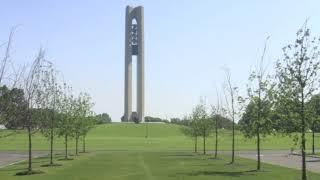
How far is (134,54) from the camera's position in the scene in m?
170

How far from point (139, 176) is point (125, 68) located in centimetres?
13925

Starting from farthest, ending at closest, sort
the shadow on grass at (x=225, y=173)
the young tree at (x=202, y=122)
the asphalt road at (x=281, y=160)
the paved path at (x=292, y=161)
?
the young tree at (x=202, y=122) → the asphalt road at (x=281, y=160) → the paved path at (x=292, y=161) → the shadow on grass at (x=225, y=173)

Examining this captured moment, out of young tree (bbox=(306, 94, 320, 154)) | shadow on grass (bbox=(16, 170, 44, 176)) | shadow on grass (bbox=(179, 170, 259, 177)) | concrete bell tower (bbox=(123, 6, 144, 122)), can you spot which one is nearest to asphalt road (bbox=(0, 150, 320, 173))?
shadow on grass (bbox=(179, 170, 259, 177))

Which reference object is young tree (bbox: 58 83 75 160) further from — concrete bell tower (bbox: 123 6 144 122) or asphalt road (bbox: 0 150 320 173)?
concrete bell tower (bbox: 123 6 144 122)

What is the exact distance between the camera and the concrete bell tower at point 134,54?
16725 centimetres

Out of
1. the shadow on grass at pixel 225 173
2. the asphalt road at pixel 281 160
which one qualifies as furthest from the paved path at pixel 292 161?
the shadow on grass at pixel 225 173

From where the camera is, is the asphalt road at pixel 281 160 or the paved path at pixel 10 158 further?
the paved path at pixel 10 158

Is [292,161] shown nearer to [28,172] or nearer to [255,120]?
[255,120]

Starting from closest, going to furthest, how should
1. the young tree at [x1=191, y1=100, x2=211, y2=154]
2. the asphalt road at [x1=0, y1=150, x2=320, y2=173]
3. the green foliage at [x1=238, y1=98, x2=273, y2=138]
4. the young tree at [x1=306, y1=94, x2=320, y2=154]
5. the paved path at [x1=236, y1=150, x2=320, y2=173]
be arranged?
the young tree at [x1=306, y1=94, x2=320, y2=154]
the green foliage at [x1=238, y1=98, x2=273, y2=138]
the paved path at [x1=236, y1=150, x2=320, y2=173]
the asphalt road at [x1=0, y1=150, x2=320, y2=173]
the young tree at [x1=191, y1=100, x2=211, y2=154]

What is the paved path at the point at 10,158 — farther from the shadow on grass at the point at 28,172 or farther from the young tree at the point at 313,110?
the young tree at the point at 313,110

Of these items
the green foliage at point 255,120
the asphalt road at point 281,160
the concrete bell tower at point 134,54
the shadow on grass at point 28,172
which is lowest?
the shadow on grass at point 28,172

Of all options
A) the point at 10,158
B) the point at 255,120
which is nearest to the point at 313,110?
the point at 255,120

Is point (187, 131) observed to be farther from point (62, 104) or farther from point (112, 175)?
point (112, 175)

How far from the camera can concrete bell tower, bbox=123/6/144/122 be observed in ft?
549
